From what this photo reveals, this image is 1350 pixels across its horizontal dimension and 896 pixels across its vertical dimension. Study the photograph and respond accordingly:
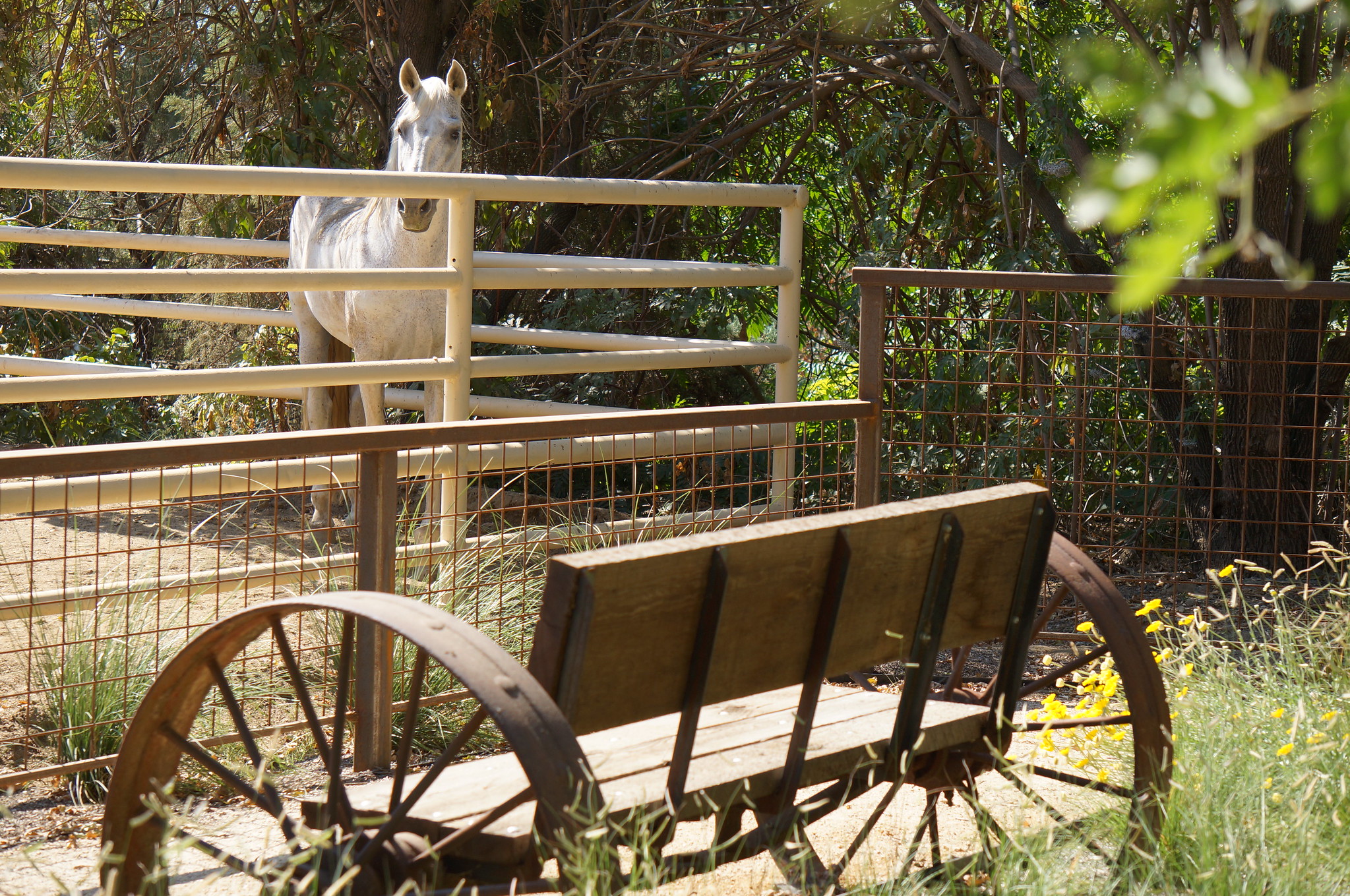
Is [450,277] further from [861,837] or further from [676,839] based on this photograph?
[861,837]

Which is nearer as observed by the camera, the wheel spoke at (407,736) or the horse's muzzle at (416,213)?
the wheel spoke at (407,736)

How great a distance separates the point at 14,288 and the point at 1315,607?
5036mm

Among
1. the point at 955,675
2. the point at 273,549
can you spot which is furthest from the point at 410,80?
the point at 955,675

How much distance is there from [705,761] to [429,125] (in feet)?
13.3

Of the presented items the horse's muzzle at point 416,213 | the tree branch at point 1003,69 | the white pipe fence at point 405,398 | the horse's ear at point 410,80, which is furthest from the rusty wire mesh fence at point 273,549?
the tree branch at point 1003,69

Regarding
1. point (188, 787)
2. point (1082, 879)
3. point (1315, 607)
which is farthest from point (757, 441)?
point (1082, 879)

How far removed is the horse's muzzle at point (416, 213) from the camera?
535 cm

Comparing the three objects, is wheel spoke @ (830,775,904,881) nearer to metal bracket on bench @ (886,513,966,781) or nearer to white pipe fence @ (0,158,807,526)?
metal bracket on bench @ (886,513,966,781)

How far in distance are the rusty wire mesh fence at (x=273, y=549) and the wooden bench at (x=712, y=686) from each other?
38.4 inches

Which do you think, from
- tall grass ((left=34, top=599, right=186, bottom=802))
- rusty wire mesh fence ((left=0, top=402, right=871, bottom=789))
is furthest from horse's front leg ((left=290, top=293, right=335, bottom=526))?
tall grass ((left=34, top=599, right=186, bottom=802))

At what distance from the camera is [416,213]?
17.6 ft

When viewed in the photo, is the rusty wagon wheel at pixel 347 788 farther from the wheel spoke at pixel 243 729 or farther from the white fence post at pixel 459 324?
the white fence post at pixel 459 324

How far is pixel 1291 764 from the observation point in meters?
2.73

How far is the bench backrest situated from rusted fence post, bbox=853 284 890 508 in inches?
68.8
